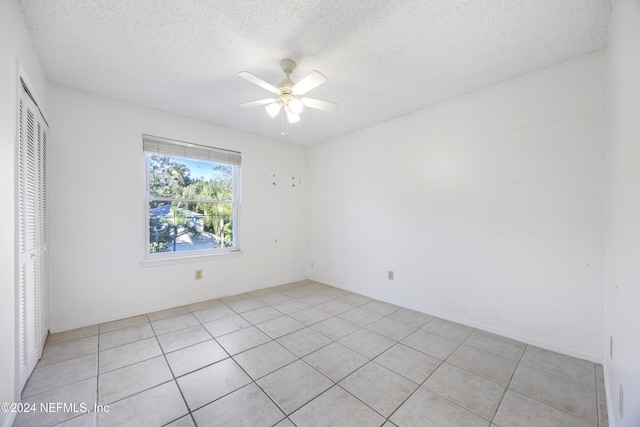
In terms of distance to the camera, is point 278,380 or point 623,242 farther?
point 278,380

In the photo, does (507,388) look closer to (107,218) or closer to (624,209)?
(624,209)

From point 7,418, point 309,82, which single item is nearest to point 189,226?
point 7,418

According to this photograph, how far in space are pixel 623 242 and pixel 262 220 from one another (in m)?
3.75

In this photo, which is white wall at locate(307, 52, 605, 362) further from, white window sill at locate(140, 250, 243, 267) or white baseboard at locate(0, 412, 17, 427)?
white baseboard at locate(0, 412, 17, 427)

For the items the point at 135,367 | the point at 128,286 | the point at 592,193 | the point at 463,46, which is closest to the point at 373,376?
the point at 135,367

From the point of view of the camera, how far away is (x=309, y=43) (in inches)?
74.5

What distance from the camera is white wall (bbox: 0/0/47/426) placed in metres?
1.30

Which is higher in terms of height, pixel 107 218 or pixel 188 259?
pixel 107 218

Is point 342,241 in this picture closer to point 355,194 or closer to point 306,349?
point 355,194

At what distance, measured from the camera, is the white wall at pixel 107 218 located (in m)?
2.54

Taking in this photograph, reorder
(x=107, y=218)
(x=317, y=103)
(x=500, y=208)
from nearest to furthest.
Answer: (x=317, y=103), (x=500, y=208), (x=107, y=218)

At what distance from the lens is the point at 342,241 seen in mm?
4035

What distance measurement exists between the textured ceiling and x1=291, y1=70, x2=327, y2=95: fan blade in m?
0.31

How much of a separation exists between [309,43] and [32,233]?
2.56 metres
